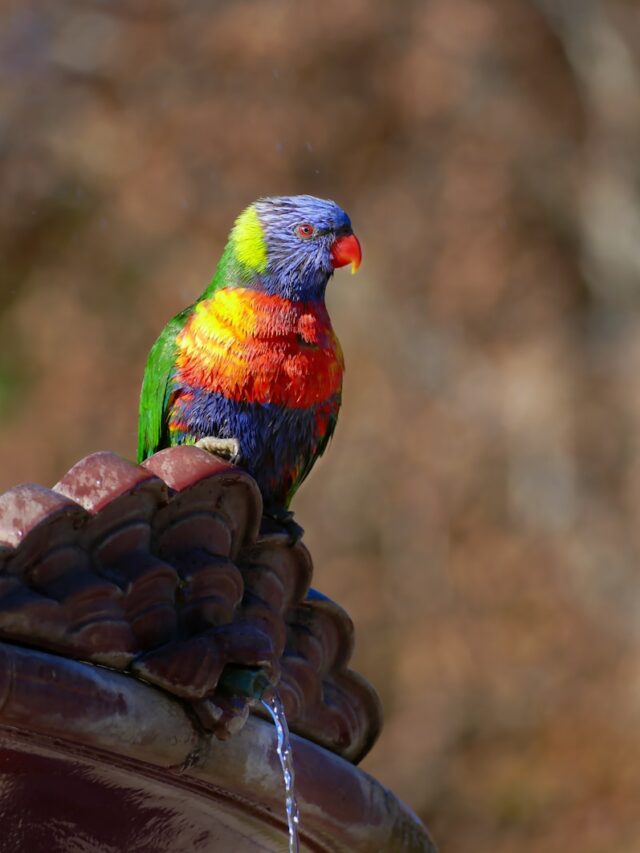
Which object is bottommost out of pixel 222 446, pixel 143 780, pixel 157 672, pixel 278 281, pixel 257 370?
pixel 143 780

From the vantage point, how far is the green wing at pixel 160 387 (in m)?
2.93

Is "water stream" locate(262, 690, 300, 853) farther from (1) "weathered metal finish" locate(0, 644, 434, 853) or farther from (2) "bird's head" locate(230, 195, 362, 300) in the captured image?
(2) "bird's head" locate(230, 195, 362, 300)

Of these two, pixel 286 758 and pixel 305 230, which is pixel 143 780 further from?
pixel 305 230

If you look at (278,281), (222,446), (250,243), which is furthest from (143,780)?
(250,243)

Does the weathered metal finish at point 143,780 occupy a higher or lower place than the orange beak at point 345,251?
lower

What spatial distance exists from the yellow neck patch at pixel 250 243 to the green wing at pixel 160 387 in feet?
0.58

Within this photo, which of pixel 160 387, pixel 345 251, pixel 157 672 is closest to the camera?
pixel 157 672

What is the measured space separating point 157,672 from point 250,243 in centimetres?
162

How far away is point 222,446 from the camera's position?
2801 mm

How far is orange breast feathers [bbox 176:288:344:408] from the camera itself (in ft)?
9.22

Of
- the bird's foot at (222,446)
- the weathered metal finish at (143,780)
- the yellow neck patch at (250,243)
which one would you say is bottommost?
the weathered metal finish at (143,780)

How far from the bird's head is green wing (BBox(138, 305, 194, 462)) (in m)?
0.19

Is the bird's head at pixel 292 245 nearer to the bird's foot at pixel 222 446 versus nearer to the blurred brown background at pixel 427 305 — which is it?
the bird's foot at pixel 222 446

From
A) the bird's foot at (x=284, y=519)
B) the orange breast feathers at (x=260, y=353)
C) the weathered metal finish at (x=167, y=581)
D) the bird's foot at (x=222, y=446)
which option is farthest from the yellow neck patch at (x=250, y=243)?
the weathered metal finish at (x=167, y=581)
